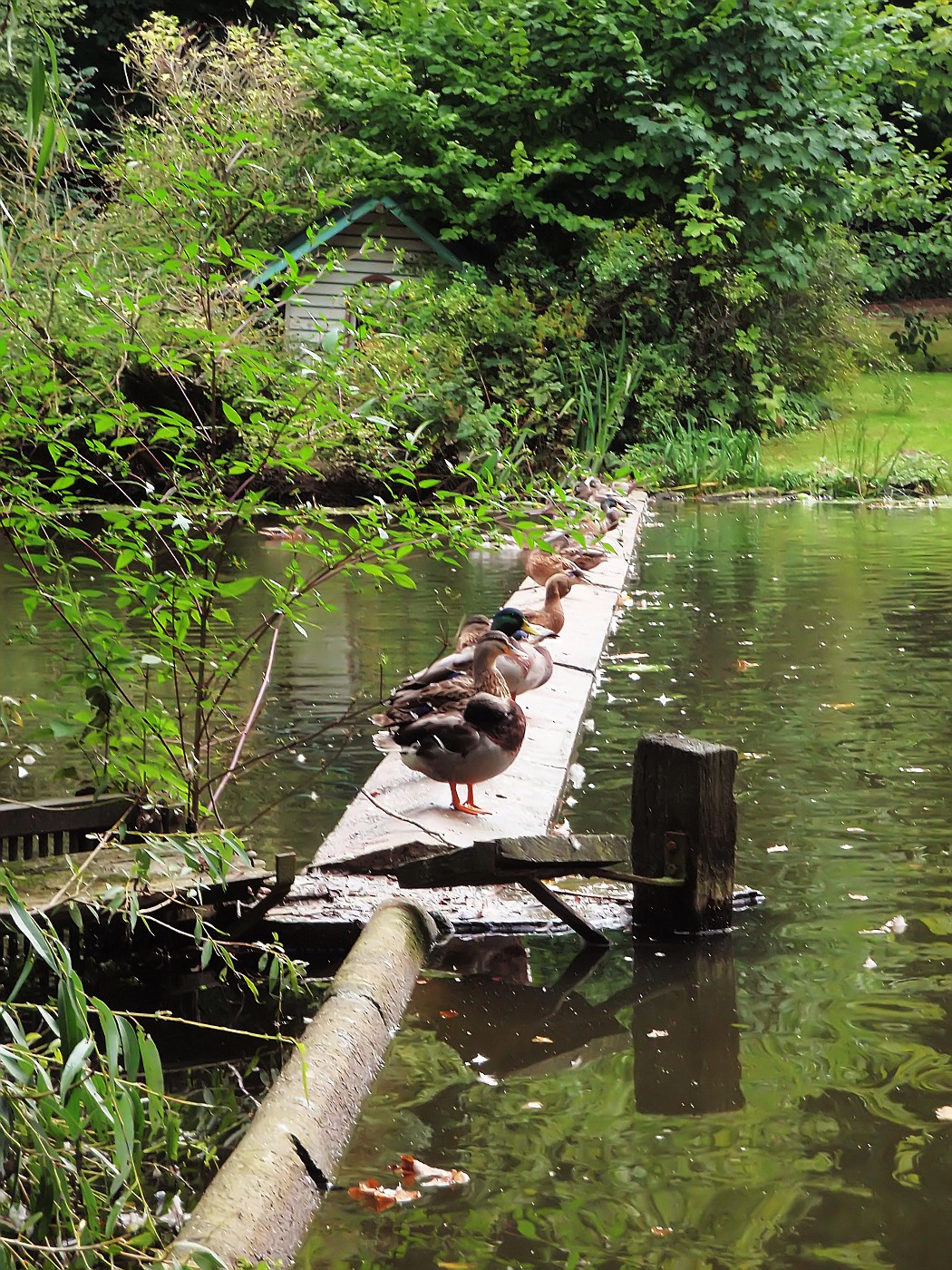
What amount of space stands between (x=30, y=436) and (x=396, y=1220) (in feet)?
8.80

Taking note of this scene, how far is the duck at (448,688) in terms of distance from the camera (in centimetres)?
655

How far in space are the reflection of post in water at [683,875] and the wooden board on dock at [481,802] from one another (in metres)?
0.47

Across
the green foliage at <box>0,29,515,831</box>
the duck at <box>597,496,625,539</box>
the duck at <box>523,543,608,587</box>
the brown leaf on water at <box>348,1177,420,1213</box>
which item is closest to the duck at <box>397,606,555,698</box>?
the green foliage at <box>0,29,515,831</box>

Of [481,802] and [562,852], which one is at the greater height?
[562,852]

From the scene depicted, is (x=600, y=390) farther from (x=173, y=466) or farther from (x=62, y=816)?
(x=62, y=816)

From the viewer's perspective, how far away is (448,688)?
21.6 feet

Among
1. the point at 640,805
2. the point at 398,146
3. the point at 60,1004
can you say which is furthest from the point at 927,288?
the point at 60,1004

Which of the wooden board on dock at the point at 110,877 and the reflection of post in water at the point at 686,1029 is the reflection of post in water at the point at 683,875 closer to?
the reflection of post in water at the point at 686,1029

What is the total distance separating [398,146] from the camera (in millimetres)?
27719

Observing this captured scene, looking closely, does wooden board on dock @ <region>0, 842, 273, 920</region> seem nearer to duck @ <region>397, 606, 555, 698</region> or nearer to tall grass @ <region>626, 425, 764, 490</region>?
duck @ <region>397, 606, 555, 698</region>

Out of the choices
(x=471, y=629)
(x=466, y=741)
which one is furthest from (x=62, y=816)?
(x=471, y=629)

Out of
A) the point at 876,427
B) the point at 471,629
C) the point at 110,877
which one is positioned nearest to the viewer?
the point at 110,877

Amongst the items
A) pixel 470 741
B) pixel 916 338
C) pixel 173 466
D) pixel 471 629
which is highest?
pixel 173 466

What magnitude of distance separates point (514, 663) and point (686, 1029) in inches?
137
